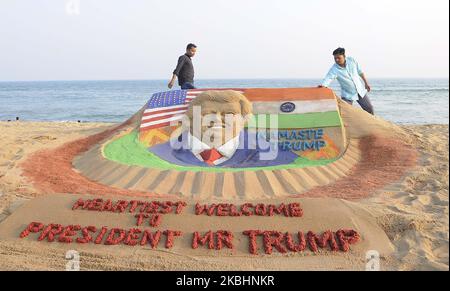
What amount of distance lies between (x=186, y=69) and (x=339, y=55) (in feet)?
8.99

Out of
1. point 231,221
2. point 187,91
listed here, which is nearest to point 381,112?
point 187,91

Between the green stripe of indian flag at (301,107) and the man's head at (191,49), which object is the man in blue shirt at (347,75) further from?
the man's head at (191,49)

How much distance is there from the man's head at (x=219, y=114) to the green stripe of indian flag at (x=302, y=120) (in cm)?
22

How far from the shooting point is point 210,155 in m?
5.74

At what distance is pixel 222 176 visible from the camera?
4871 mm

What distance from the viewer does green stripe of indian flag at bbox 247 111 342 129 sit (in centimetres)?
603

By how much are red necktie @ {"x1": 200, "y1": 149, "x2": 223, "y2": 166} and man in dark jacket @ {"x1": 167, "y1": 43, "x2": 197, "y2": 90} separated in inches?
74.8

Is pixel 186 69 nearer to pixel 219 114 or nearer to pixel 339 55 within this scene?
pixel 219 114

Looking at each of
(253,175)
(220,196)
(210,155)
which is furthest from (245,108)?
(220,196)

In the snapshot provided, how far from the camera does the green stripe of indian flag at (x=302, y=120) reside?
237 inches

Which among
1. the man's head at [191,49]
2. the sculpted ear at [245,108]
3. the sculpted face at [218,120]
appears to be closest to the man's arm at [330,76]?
the sculpted ear at [245,108]

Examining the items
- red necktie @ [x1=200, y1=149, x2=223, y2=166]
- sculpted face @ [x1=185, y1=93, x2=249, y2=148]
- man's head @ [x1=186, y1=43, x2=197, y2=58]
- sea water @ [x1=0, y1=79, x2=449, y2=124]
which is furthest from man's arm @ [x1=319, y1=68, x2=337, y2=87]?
man's head @ [x1=186, y1=43, x2=197, y2=58]

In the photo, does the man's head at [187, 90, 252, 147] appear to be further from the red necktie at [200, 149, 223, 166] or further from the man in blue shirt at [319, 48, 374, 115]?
the man in blue shirt at [319, 48, 374, 115]
